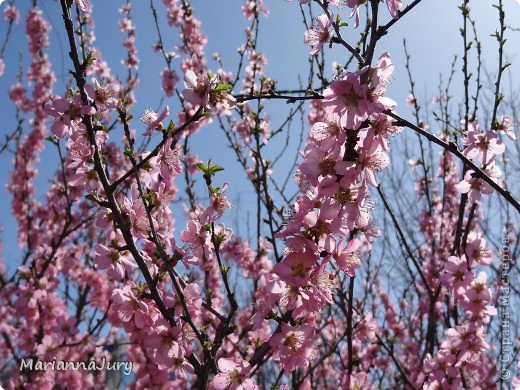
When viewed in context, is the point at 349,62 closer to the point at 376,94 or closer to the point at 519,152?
the point at 376,94

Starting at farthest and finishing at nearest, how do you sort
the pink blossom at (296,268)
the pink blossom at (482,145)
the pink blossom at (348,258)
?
the pink blossom at (482,145), the pink blossom at (348,258), the pink blossom at (296,268)

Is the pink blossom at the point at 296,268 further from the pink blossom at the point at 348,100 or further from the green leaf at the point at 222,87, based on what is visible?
the green leaf at the point at 222,87

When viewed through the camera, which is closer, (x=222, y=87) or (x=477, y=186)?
(x=222, y=87)

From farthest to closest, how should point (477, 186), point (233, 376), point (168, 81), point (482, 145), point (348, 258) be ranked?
1. point (168, 81)
2. point (477, 186)
3. point (482, 145)
4. point (233, 376)
5. point (348, 258)

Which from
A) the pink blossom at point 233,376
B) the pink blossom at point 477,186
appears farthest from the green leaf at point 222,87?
the pink blossom at point 477,186

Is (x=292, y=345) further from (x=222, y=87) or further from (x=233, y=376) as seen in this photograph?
(x=222, y=87)

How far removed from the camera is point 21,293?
4.31 meters

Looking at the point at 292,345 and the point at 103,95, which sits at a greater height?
the point at 103,95

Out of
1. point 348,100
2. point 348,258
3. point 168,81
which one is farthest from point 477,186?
point 168,81

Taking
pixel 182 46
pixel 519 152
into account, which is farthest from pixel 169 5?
pixel 519 152

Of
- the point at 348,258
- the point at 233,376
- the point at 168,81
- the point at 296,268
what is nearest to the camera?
the point at 296,268

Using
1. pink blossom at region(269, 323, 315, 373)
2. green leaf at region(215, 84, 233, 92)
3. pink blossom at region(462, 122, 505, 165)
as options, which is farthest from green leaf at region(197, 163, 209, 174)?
pink blossom at region(462, 122, 505, 165)

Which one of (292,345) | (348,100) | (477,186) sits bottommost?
(292,345)

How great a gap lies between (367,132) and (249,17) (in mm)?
4198
